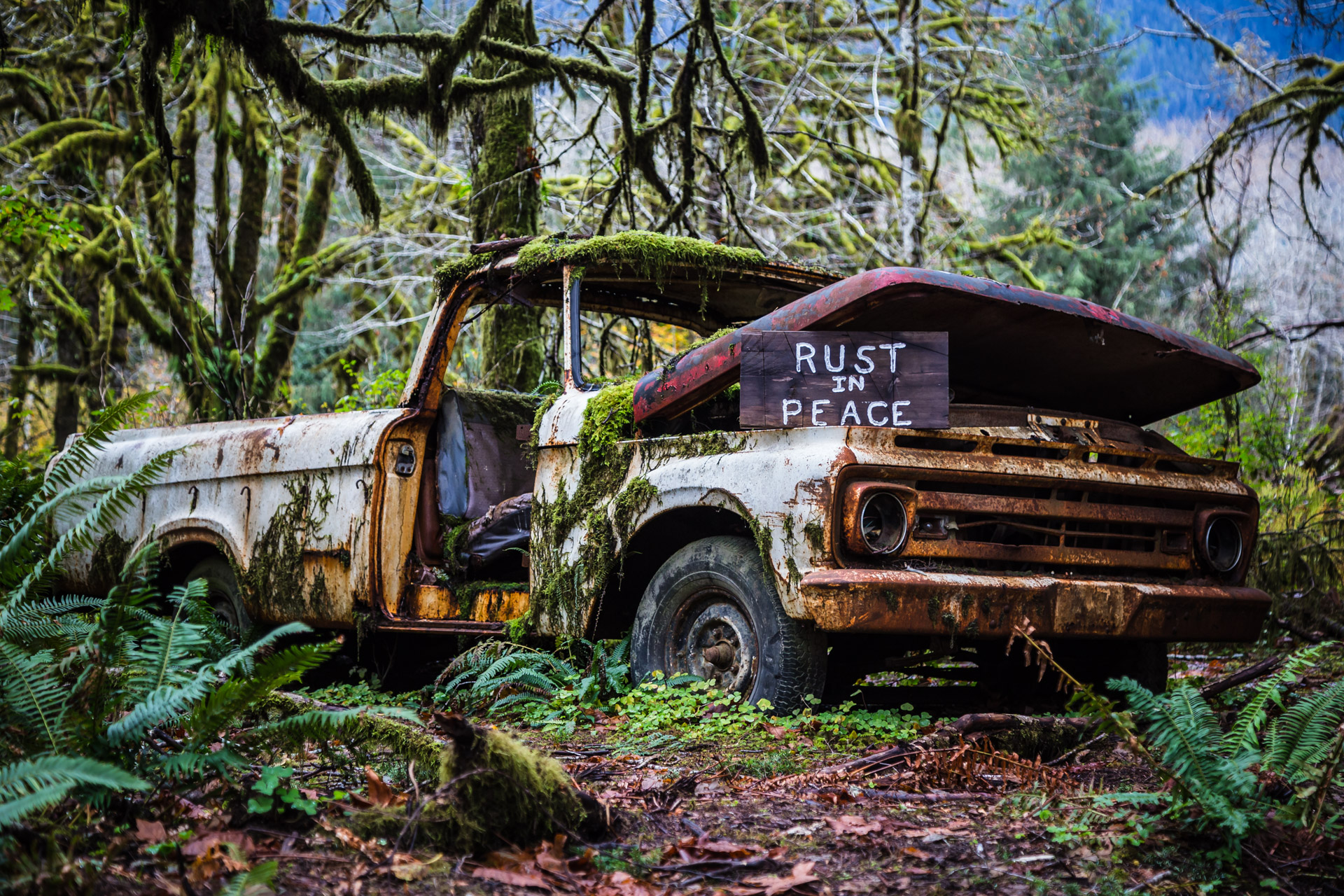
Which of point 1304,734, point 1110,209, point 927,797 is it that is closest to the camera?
point 1304,734

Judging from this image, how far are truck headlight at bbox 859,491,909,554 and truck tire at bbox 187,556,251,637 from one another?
3.50 m

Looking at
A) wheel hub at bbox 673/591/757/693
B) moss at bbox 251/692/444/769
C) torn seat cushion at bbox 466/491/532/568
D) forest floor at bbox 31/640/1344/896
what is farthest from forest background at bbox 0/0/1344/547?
forest floor at bbox 31/640/1344/896

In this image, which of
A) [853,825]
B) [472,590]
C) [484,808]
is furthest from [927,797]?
[472,590]

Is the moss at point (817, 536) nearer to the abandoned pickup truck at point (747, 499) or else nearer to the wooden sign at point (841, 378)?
the abandoned pickup truck at point (747, 499)

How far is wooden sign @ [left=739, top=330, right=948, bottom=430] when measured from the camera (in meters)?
3.74

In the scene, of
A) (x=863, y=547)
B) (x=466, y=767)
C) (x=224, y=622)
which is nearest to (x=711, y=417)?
(x=863, y=547)

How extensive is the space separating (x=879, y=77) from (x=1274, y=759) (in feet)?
45.3

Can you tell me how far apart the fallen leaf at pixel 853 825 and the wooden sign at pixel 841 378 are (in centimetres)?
144

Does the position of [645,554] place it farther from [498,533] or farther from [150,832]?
[150,832]

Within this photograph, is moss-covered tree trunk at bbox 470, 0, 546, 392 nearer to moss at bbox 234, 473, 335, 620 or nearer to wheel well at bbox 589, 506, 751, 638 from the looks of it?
moss at bbox 234, 473, 335, 620

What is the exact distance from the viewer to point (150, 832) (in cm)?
229

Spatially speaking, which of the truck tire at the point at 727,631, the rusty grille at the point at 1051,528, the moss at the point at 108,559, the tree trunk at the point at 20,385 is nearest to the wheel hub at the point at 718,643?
the truck tire at the point at 727,631

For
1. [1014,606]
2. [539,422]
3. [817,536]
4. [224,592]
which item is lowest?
[224,592]

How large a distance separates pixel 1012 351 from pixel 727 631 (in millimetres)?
1597
